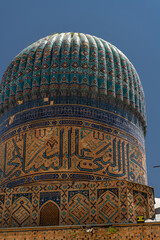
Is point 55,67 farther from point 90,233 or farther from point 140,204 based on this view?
point 90,233

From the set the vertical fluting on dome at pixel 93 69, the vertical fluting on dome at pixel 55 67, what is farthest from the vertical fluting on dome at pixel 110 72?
the vertical fluting on dome at pixel 55 67

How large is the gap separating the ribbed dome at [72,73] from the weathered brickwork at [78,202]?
2518mm

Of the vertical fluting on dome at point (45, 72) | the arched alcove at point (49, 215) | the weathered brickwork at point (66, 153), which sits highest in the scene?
the vertical fluting on dome at point (45, 72)

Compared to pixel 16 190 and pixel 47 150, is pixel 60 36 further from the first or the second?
pixel 16 190

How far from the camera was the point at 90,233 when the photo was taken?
27.2ft

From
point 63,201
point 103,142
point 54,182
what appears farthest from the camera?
point 103,142

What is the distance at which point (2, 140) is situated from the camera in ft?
37.4

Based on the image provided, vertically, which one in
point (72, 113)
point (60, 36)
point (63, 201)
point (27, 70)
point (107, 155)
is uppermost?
point (60, 36)

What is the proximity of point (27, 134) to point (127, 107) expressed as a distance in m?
2.53

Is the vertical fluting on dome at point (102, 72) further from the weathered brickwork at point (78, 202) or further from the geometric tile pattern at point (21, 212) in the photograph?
the geometric tile pattern at point (21, 212)

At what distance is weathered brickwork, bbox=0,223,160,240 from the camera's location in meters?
8.04

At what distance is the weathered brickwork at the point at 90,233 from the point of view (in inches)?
316

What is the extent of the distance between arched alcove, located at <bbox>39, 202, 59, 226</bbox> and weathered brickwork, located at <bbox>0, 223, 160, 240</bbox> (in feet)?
2.58

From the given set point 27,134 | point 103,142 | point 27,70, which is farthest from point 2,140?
point 103,142
